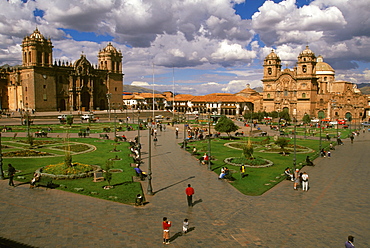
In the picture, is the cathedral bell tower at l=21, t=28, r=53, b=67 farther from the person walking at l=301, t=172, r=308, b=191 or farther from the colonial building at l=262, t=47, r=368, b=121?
the person walking at l=301, t=172, r=308, b=191

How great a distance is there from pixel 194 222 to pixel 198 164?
12.0 meters

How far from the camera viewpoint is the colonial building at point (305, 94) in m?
83.0

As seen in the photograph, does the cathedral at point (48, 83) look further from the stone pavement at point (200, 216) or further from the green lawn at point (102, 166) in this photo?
the stone pavement at point (200, 216)

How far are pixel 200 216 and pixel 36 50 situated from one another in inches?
2858

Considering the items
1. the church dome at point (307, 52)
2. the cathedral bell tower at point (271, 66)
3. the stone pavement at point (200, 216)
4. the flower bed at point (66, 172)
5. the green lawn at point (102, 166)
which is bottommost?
the stone pavement at point (200, 216)

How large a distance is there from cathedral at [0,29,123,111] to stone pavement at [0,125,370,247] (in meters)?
60.0

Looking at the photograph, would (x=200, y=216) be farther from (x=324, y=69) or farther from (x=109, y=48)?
(x=324, y=69)

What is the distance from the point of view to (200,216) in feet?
45.6

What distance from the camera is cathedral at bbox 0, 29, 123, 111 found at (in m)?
73.5

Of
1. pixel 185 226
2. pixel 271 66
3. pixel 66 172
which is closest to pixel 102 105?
pixel 271 66

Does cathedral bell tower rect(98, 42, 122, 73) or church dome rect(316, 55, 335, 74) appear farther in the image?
church dome rect(316, 55, 335, 74)

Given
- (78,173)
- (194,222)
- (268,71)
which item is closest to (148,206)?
(194,222)

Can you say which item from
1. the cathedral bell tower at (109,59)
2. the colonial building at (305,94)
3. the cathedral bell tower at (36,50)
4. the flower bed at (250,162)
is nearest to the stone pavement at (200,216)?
the flower bed at (250,162)

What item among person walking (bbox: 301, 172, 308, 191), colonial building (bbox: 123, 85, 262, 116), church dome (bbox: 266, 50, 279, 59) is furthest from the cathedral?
person walking (bbox: 301, 172, 308, 191)
